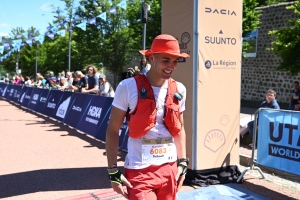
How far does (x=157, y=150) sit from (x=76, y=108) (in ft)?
30.8

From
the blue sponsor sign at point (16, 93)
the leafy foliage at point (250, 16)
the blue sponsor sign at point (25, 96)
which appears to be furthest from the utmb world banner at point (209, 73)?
the blue sponsor sign at point (16, 93)

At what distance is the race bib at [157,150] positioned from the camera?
2.68 metres

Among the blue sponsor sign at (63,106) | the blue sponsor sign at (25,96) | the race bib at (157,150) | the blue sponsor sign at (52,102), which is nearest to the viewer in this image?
the race bib at (157,150)

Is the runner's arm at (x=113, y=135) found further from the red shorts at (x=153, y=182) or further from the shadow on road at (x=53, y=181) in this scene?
the shadow on road at (x=53, y=181)

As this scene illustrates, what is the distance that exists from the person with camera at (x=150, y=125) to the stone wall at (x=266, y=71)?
59.2 ft

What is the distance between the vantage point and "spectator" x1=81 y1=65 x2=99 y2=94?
11377 millimetres

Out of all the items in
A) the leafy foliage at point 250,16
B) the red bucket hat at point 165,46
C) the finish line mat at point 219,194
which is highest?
the leafy foliage at point 250,16

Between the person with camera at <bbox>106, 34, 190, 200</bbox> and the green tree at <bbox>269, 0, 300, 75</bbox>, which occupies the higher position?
the green tree at <bbox>269, 0, 300, 75</bbox>

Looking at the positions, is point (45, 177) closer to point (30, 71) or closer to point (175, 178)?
point (175, 178)

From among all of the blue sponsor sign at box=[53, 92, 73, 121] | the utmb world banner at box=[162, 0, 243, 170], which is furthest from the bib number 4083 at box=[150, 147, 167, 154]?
the blue sponsor sign at box=[53, 92, 73, 121]

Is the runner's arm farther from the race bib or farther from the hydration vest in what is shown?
the race bib

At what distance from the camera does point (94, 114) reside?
33.3 ft

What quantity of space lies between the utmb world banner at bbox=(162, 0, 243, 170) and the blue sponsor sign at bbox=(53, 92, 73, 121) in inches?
298

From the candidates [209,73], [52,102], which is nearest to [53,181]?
[209,73]
